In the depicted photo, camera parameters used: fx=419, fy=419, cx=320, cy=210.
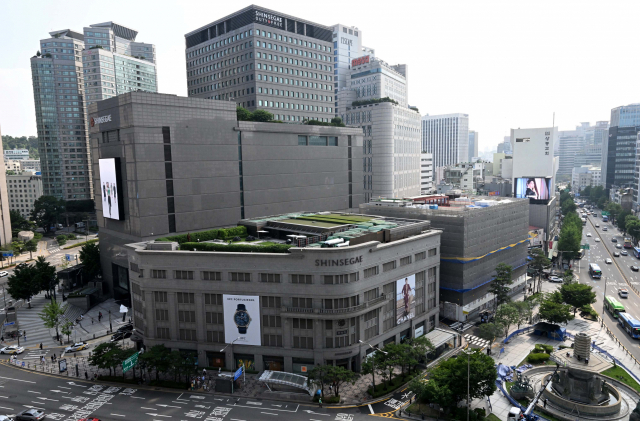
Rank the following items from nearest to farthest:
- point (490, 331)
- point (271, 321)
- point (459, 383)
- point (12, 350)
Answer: point (459, 383) < point (271, 321) < point (490, 331) < point (12, 350)

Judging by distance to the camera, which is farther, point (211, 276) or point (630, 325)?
point (630, 325)

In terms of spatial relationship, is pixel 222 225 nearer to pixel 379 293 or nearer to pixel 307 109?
pixel 379 293

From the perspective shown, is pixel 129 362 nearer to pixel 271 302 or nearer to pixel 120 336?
pixel 271 302

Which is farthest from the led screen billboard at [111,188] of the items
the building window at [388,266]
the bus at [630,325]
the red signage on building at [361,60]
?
the red signage on building at [361,60]

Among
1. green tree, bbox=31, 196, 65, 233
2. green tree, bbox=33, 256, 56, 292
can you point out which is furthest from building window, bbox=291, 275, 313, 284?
green tree, bbox=31, 196, 65, 233

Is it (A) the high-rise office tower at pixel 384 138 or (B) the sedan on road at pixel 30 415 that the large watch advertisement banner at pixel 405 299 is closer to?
(B) the sedan on road at pixel 30 415

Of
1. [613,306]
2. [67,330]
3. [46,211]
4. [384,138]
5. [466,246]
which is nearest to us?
[67,330]

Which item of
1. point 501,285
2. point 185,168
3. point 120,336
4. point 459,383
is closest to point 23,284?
point 120,336
